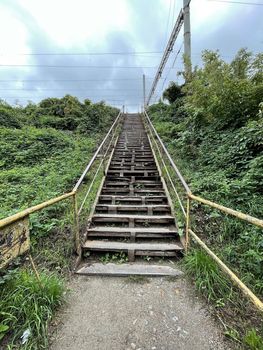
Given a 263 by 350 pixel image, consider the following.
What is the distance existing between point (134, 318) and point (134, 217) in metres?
1.78

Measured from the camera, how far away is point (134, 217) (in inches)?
152

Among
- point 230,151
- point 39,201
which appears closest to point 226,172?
point 230,151

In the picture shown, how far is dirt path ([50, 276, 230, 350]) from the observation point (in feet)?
6.34

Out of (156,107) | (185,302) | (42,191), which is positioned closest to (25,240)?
(185,302)

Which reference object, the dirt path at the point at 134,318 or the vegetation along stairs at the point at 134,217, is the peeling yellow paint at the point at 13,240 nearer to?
the dirt path at the point at 134,318

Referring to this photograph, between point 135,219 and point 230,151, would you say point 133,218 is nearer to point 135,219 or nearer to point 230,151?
point 135,219

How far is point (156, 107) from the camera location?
684 inches

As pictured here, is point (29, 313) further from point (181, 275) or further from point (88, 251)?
point (181, 275)

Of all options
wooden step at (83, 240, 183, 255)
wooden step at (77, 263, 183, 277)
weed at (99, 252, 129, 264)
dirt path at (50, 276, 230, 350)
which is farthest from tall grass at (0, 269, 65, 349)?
wooden step at (83, 240, 183, 255)

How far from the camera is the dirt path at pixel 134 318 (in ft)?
6.34

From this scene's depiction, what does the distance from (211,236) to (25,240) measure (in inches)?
92.5

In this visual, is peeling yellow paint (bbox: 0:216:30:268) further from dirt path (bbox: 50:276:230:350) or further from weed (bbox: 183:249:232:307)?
weed (bbox: 183:249:232:307)

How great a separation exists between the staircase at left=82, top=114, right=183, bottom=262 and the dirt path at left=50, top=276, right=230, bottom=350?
22.5 inches

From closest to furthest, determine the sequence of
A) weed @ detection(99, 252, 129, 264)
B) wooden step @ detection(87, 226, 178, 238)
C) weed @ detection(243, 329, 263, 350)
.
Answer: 1. weed @ detection(243, 329, 263, 350)
2. weed @ detection(99, 252, 129, 264)
3. wooden step @ detection(87, 226, 178, 238)
